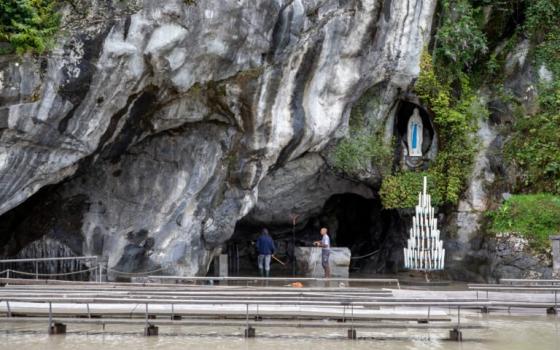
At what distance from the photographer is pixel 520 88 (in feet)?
73.5

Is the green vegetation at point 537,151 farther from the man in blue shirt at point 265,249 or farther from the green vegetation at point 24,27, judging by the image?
the green vegetation at point 24,27

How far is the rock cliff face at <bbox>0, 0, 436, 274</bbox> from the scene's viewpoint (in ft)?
51.9

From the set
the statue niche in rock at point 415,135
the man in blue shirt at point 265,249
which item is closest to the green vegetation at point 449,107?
the statue niche in rock at point 415,135

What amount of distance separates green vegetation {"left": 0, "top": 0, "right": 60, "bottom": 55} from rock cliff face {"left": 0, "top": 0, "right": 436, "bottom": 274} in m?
0.28

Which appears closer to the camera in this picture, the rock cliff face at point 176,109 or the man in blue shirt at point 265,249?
the rock cliff face at point 176,109

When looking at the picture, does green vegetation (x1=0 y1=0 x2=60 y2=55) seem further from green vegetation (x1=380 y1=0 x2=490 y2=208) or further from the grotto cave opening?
the grotto cave opening

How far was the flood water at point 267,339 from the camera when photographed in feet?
37.0

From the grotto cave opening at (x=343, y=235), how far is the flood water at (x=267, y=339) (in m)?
12.1

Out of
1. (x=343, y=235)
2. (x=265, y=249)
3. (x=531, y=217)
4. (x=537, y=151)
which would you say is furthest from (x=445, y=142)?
(x=343, y=235)

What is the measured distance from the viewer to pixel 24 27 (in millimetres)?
15008

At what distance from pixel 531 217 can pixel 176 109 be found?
29.9ft

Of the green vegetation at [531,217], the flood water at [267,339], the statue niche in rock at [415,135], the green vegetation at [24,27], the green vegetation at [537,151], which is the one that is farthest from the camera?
the statue niche in rock at [415,135]

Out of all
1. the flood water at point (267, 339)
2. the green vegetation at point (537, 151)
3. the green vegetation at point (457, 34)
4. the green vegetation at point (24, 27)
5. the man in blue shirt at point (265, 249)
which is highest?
the green vegetation at point (457, 34)

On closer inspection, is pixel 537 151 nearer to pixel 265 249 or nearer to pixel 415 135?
pixel 415 135
